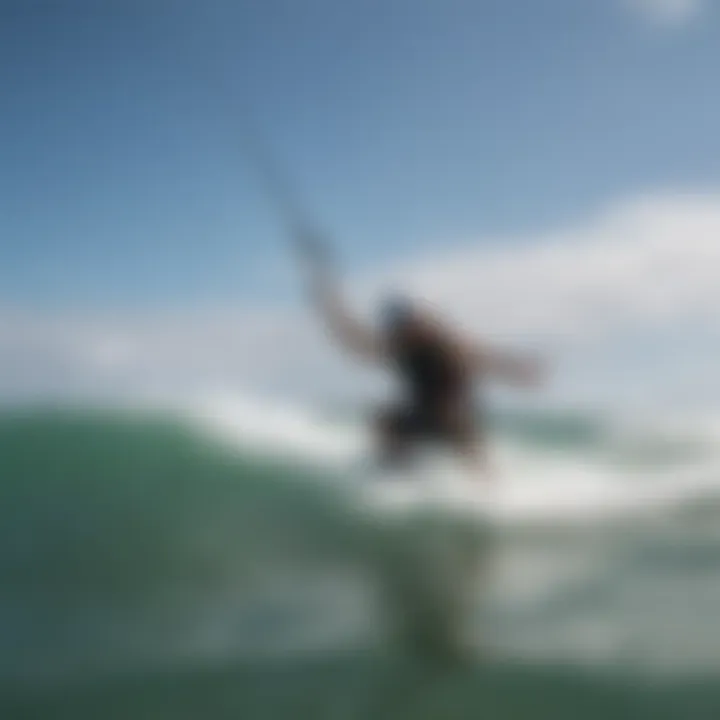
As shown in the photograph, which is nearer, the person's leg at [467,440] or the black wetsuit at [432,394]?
the black wetsuit at [432,394]

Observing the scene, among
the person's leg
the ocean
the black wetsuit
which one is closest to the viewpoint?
the ocean

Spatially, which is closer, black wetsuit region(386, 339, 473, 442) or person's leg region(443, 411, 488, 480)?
black wetsuit region(386, 339, 473, 442)

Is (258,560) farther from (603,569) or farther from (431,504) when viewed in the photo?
(603,569)

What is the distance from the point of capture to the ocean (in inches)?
184

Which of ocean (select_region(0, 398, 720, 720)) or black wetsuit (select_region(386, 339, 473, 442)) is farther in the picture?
black wetsuit (select_region(386, 339, 473, 442))

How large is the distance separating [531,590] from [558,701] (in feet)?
3.91

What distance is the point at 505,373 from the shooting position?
579 cm

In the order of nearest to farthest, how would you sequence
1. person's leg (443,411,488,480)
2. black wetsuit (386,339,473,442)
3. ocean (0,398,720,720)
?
ocean (0,398,720,720), black wetsuit (386,339,473,442), person's leg (443,411,488,480)

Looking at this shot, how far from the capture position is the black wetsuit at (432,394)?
5.99m

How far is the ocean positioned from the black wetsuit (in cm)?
57

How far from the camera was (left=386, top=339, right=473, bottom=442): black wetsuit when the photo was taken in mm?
5988

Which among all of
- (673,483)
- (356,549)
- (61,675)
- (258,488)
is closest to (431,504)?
(356,549)

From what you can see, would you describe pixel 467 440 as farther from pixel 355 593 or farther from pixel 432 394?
pixel 355 593

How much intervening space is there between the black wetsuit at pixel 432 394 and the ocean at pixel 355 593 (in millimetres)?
571
